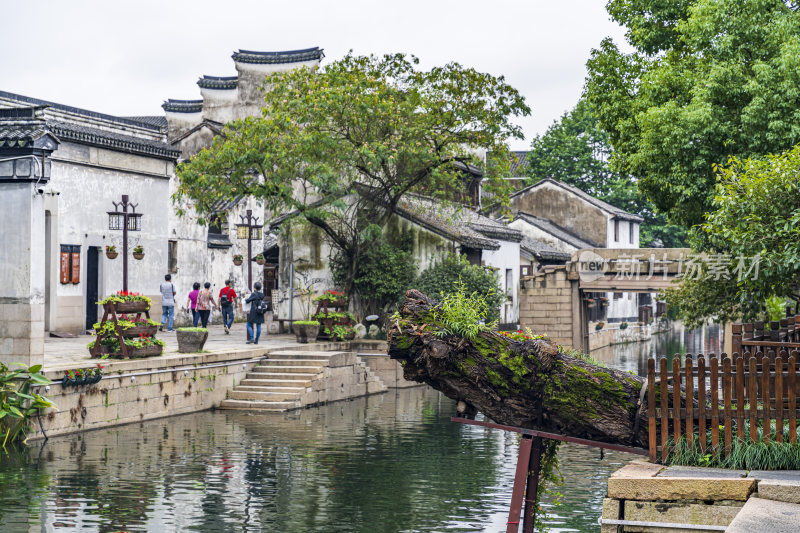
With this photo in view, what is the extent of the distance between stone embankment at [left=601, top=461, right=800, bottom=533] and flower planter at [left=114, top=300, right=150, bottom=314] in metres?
13.2

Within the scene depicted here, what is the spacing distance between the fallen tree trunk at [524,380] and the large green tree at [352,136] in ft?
55.0

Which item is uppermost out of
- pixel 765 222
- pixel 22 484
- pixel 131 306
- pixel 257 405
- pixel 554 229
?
pixel 554 229

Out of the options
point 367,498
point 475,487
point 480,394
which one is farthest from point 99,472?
point 480,394

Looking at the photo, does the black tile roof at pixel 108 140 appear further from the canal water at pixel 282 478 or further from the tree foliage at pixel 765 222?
the tree foliage at pixel 765 222

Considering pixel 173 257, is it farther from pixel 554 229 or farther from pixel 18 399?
pixel 554 229

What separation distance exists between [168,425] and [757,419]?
1275 cm

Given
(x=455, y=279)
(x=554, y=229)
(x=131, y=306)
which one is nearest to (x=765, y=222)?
(x=131, y=306)

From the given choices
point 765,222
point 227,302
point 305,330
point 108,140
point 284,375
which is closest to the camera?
point 765,222

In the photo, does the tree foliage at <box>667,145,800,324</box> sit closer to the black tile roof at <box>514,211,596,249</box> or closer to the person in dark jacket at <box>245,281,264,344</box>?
the person in dark jacket at <box>245,281,264,344</box>

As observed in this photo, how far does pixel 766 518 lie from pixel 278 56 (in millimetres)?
35684

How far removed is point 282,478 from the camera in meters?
14.0

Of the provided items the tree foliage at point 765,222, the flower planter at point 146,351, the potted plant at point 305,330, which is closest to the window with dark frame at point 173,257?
the potted plant at point 305,330

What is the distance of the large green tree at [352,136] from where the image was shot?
86.1 ft

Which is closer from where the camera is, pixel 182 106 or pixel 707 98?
pixel 707 98
